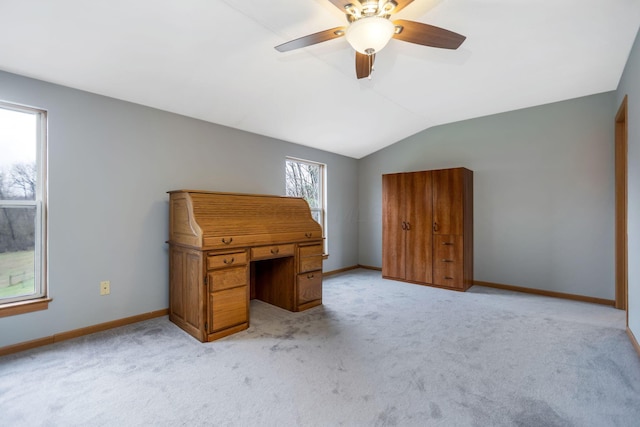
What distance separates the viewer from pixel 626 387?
72.2 inches

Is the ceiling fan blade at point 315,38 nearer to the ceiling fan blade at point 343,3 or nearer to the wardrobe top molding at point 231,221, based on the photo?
the ceiling fan blade at point 343,3

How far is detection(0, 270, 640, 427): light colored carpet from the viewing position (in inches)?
63.0

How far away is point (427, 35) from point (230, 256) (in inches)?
87.7

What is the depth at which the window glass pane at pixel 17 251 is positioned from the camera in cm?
230

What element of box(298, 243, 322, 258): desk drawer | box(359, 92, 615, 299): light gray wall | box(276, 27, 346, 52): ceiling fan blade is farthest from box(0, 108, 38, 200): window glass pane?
box(359, 92, 615, 299): light gray wall

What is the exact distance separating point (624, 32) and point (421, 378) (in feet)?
10.2

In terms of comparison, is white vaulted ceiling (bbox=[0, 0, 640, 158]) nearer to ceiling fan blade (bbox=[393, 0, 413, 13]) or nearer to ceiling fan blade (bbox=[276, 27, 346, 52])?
ceiling fan blade (bbox=[276, 27, 346, 52])

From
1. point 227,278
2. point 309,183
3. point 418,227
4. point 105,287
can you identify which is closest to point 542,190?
point 418,227

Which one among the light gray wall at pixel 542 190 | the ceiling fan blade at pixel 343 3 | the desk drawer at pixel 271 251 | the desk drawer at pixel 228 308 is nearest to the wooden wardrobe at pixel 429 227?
the light gray wall at pixel 542 190

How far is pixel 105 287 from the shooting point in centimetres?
272

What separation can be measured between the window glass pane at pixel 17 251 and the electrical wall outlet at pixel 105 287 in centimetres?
45

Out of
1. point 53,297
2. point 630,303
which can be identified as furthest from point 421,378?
point 53,297

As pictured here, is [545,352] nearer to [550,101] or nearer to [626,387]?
[626,387]

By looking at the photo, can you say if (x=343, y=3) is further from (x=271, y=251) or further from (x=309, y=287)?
(x=309, y=287)
